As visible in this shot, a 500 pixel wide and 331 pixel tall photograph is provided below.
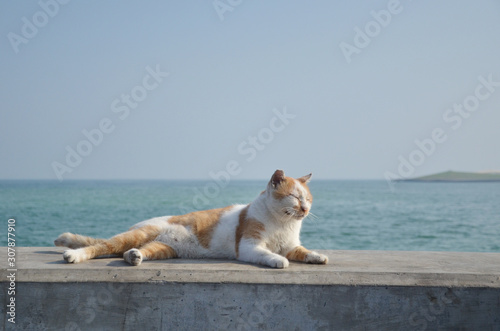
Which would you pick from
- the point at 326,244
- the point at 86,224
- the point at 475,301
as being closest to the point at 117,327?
the point at 475,301

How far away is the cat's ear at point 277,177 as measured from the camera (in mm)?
3326

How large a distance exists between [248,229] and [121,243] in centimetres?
94

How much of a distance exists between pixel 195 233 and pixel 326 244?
10.9 meters

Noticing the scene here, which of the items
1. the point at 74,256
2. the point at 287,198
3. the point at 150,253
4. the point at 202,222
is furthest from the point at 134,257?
the point at 287,198

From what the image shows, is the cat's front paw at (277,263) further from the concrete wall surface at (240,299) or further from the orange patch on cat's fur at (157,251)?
the orange patch on cat's fur at (157,251)

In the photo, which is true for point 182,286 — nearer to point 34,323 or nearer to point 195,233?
point 195,233

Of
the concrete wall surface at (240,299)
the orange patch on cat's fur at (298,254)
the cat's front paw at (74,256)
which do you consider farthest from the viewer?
the orange patch on cat's fur at (298,254)

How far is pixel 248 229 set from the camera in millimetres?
3371

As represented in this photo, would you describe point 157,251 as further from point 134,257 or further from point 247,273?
point 247,273

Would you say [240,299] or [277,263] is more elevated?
[277,263]

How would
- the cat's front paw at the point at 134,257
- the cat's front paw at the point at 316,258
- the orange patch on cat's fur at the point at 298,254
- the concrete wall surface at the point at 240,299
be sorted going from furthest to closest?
the orange patch on cat's fur at the point at 298,254 → the cat's front paw at the point at 316,258 → the cat's front paw at the point at 134,257 → the concrete wall surface at the point at 240,299

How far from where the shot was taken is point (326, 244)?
45.8 ft

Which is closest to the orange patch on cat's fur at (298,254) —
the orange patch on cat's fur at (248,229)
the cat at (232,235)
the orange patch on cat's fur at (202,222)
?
the cat at (232,235)

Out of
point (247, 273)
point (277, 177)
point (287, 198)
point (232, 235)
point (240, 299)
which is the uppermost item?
point (277, 177)
